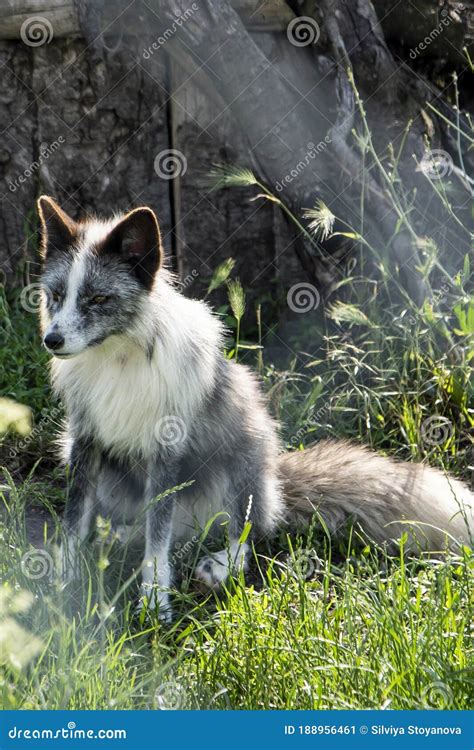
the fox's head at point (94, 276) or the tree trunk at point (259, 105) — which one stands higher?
the tree trunk at point (259, 105)

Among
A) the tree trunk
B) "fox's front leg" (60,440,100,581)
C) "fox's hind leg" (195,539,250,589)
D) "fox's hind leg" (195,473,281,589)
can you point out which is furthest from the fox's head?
the tree trunk

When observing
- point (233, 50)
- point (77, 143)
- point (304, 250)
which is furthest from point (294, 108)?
point (77, 143)

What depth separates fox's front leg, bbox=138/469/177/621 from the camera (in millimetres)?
3801

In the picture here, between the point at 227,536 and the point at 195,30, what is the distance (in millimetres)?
2669

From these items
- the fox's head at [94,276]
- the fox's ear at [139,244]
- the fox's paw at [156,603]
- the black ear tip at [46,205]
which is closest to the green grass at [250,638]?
the fox's paw at [156,603]

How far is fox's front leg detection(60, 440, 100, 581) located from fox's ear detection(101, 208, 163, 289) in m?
0.77

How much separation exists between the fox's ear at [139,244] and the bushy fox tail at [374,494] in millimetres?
1205

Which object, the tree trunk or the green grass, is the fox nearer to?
the green grass

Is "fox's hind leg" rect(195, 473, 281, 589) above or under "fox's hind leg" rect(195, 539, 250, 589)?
above

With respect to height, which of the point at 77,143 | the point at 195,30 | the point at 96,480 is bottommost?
the point at 96,480

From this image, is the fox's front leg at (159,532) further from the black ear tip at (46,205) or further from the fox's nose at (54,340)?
the black ear tip at (46,205)

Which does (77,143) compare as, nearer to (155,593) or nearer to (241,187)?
(241,187)

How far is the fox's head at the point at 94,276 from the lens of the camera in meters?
3.65

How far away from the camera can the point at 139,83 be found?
5488 mm
